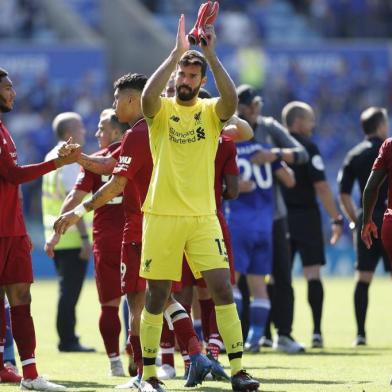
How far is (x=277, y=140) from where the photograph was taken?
12.5m

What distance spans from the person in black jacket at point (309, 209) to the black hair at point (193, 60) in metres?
5.02

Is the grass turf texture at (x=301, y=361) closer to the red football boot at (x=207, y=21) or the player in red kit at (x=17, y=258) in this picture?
the player in red kit at (x=17, y=258)

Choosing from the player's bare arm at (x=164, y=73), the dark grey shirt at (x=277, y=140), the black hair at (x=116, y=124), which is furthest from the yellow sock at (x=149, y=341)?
the dark grey shirt at (x=277, y=140)

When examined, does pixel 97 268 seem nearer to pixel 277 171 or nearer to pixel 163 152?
pixel 163 152

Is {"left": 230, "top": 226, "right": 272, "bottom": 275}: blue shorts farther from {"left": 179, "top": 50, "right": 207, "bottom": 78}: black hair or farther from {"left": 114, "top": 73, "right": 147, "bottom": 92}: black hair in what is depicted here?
{"left": 179, "top": 50, "right": 207, "bottom": 78}: black hair

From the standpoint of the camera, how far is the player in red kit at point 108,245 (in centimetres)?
999

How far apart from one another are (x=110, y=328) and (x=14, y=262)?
1638 millimetres

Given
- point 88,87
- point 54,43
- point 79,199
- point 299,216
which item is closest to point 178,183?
point 79,199

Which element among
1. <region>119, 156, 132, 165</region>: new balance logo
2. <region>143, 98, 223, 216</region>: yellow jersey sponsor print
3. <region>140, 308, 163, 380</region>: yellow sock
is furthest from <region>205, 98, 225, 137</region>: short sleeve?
<region>140, 308, 163, 380</region>: yellow sock

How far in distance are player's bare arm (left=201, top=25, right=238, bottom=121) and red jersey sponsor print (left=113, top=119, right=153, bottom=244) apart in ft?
2.49

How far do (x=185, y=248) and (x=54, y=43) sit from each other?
23558 mm

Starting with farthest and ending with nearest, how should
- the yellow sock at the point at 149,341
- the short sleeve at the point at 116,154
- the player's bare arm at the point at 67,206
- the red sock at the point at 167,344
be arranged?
the red sock at the point at 167,344 < the player's bare arm at the point at 67,206 < the short sleeve at the point at 116,154 < the yellow sock at the point at 149,341

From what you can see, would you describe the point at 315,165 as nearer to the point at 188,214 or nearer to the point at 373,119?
the point at 373,119

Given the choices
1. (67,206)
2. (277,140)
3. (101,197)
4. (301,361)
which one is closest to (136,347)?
(101,197)
